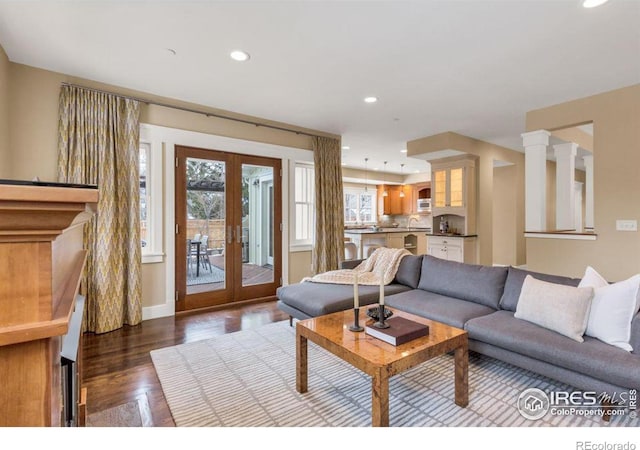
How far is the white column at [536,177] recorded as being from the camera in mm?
4207

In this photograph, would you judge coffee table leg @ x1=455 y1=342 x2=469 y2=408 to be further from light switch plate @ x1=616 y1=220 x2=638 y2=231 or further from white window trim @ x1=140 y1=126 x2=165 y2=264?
white window trim @ x1=140 y1=126 x2=165 y2=264

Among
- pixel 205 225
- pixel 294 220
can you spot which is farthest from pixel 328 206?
pixel 205 225

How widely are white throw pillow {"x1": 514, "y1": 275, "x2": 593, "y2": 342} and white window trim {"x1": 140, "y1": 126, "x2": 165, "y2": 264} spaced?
3.77 m

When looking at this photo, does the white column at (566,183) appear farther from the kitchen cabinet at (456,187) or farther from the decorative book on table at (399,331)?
the decorative book on table at (399,331)

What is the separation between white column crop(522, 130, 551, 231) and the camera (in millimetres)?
4207

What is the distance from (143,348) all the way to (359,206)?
7.65 metres

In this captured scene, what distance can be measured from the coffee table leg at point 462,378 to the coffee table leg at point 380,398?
2.03 feet

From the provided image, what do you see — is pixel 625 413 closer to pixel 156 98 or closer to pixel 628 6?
pixel 628 6

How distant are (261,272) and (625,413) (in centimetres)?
396

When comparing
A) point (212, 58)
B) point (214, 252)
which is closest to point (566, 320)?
point (212, 58)

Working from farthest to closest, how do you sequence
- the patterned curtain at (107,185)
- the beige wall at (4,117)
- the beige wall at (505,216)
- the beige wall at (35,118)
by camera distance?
the beige wall at (505,216) < the patterned curtain at (107,185) < the beige wall at (35,118) < the beige wall at (4,117)

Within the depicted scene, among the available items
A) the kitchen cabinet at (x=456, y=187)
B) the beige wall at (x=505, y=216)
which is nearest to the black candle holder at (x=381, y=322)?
→ the kitchen cabinet at (x=456, y=187)

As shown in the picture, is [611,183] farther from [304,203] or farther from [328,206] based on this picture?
[304,203]

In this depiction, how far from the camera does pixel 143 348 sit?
2926 mm
